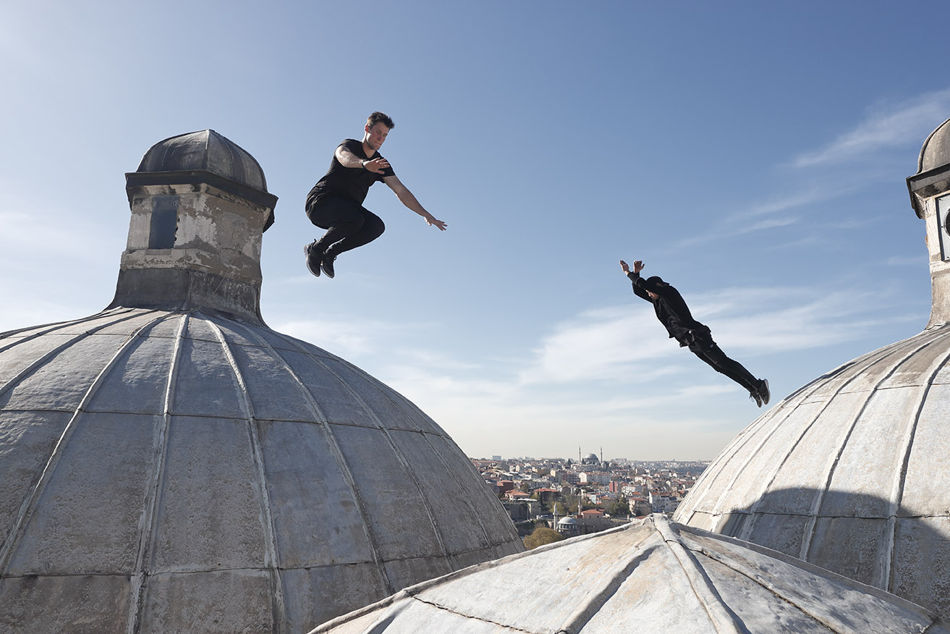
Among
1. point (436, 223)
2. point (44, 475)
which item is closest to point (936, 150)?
point (436, 223)

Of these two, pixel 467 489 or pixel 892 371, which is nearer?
pixel 467 489

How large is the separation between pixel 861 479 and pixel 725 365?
410 centimetres

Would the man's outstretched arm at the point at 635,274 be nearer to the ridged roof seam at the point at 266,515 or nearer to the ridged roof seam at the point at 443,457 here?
the ridged roof seam at the point at 443,457

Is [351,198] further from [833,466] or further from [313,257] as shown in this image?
[833,466]

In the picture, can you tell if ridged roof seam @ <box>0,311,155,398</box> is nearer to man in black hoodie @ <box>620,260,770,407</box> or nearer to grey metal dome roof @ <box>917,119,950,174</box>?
man in black hoodie @ <box>620,260,770,407</box>

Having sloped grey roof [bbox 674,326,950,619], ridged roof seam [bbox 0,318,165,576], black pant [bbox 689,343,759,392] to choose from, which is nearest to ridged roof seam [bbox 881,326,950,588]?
sloped grey roof [bbox 674,326,950,619]

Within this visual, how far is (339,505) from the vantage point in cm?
810

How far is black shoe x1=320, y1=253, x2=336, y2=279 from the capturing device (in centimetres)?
1070

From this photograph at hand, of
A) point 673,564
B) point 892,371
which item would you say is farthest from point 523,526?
point 673,564

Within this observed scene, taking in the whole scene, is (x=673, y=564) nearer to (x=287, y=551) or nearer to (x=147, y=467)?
(x=287, y=551)

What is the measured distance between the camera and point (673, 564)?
4.09 m

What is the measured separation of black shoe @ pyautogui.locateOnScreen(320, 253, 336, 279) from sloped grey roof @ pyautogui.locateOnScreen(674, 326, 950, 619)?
26.2 ft

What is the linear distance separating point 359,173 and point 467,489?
526 cm

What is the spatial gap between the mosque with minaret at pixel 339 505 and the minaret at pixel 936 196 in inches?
115
